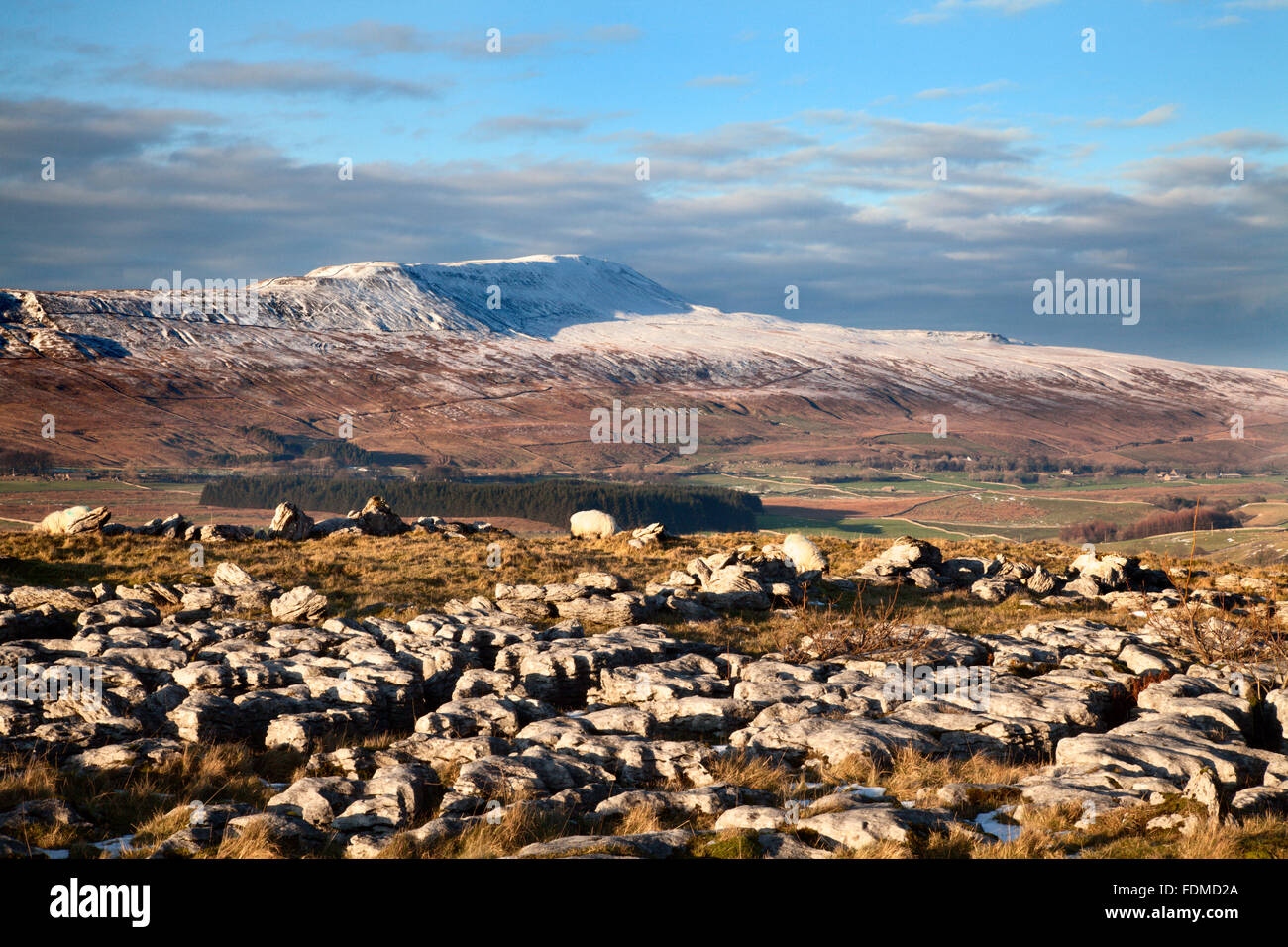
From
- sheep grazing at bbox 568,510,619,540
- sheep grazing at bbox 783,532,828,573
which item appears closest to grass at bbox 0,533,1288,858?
sheep grazing at bbox 783,532,828,573

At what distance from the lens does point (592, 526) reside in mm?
43125

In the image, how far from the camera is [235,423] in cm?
18962

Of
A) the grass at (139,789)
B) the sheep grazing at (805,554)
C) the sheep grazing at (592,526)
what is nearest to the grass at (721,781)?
the grass at (139,789)

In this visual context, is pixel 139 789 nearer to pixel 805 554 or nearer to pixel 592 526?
pixel 805 554

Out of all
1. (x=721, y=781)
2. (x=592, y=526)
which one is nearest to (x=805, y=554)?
(x=592, y=526)

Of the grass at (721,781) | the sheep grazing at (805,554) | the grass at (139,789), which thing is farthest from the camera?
the sheep grazing at (805,554)

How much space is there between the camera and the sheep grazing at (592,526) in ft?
140

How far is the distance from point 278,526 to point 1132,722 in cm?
3310

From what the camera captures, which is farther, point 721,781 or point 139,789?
point 721,781

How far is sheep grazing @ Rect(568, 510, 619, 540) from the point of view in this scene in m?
42.8

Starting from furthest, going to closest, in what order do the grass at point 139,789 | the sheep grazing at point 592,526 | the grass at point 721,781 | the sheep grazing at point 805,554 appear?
the sheep grazing at point 592,526
the sheep grazing at point 805,554
the grass at point 139,789
the grass at point 721,781

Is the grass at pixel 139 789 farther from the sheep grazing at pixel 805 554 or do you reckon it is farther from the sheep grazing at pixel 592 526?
the sheep grazing at pixel 592 526
